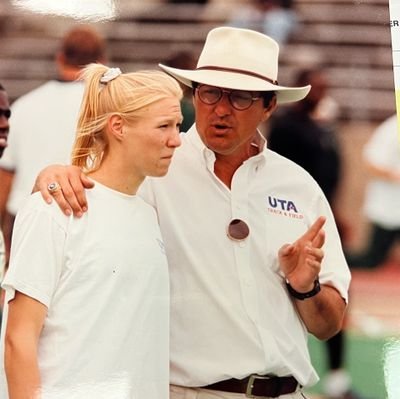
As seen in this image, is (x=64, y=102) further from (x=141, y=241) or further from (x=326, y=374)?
(x=326, y=374)

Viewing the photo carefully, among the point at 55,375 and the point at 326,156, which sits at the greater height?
the point at 326,156

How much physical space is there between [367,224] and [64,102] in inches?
28.0

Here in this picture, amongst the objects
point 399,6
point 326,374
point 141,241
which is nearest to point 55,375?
point 141,241

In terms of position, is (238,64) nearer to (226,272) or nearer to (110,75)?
(110,75)

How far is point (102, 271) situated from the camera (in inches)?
70.4

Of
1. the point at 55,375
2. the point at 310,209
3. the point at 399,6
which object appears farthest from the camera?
the point at 399,6

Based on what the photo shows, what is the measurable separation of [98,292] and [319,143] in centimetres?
65

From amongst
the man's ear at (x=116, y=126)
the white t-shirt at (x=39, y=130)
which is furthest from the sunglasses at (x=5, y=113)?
the man's ear at (x=116, y=126)

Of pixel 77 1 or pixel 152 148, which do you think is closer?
pixel 152 148

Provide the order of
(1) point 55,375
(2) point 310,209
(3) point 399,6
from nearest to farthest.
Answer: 1. (1) point 55,375
2. (2) point 310,209
3. (3) point 399,6

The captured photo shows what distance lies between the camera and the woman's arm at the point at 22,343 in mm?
1712

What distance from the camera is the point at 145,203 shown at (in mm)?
1906

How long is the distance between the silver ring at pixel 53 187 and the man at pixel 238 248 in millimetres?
203

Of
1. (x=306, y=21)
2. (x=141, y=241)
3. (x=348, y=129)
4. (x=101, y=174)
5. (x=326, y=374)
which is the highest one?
(x=306, y=21)
